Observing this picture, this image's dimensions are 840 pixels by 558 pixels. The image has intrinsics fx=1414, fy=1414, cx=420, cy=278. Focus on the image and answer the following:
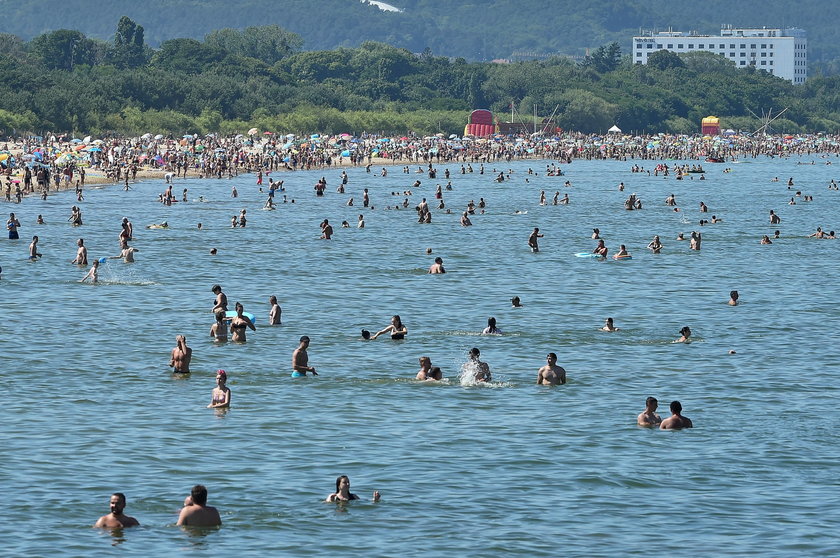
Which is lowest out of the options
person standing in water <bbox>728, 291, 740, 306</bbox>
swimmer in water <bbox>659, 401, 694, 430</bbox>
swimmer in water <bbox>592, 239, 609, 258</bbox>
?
swimmer in water <bbox>659, 401, 694, 430</bbox>

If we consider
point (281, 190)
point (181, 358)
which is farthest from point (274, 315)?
point (281, 190)

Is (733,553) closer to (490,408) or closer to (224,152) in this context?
(490,408)

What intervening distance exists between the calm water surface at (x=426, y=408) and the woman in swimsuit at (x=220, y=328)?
0.46 metres

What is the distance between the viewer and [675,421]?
100.0 feet

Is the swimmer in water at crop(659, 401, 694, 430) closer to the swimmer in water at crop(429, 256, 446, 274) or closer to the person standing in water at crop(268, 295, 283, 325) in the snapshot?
the person standing in water at crop(268, 295, 283, 325)

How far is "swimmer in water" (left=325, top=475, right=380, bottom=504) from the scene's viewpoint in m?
24.6

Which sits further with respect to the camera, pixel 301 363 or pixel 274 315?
pixel 274 315

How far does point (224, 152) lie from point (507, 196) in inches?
1619

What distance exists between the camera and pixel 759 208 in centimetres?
10212

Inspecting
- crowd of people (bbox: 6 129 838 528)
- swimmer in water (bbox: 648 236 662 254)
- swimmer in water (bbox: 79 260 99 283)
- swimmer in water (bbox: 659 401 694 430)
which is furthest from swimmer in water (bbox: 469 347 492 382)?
swimmer in water (bbox: 648 236 662 254)

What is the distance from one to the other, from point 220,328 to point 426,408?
33.7 feet

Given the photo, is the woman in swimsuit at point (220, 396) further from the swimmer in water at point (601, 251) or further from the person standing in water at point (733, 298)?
the swimmer in water at point (601, 251)

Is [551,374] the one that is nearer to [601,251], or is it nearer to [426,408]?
[426,408]

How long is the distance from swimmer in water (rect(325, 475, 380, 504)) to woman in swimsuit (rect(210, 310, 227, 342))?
53.7 feet
